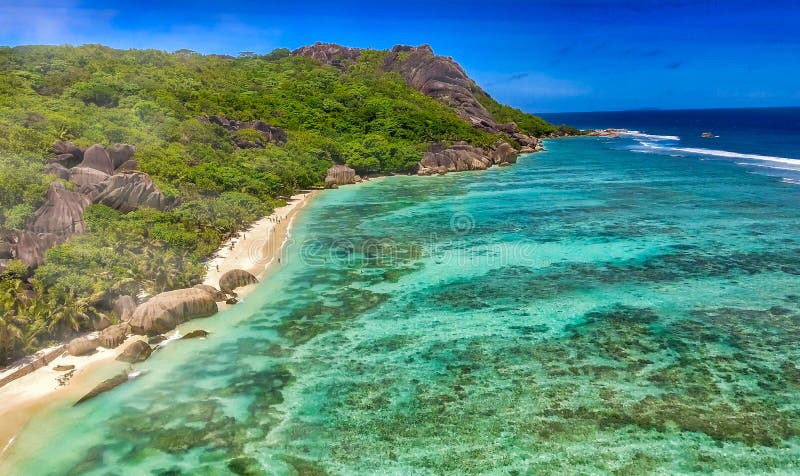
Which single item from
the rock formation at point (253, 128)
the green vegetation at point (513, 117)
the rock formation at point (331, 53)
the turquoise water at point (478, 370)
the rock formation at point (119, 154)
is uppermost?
the rock formation at point (331, 53)

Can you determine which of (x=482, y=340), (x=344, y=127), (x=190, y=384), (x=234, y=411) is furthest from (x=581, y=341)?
(x=344, y=127)

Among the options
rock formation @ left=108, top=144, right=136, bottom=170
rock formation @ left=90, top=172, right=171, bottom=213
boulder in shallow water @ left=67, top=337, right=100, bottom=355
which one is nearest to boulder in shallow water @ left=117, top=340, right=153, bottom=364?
boulder in shallow water @ left=67, top=337, right=100, bottom=355

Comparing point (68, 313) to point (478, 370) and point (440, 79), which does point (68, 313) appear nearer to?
point (478, 370)

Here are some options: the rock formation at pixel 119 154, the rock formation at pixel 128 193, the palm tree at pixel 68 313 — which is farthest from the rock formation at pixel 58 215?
the rock formation at pixel 119 154

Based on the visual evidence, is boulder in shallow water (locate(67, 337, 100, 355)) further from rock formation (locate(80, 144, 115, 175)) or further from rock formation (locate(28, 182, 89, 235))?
rock formation (locate(80, 144, 115, 175))

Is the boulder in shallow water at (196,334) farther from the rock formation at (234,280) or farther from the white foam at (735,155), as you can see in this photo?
the white foam at (735,155)

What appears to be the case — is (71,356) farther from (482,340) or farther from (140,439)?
(482,340)
